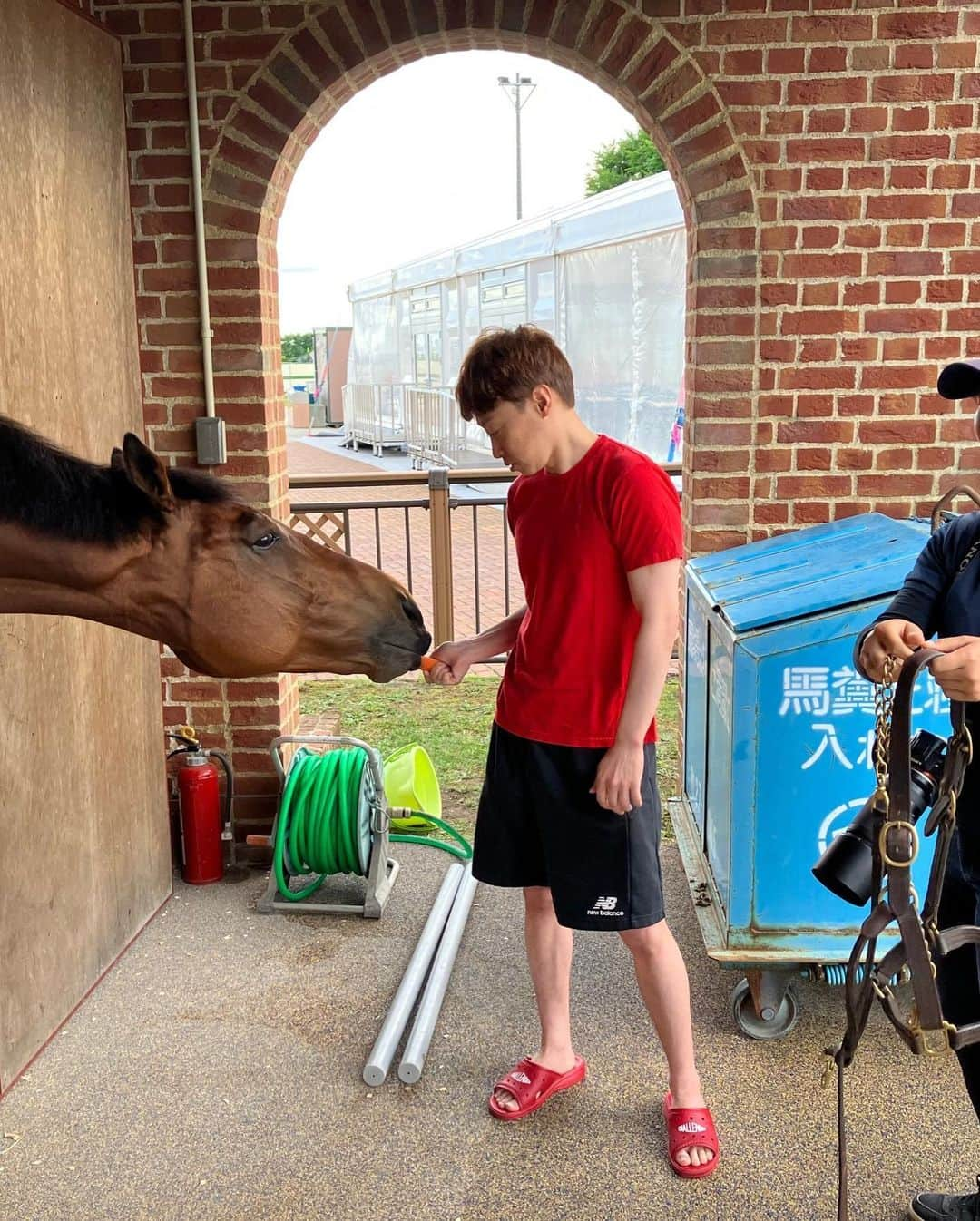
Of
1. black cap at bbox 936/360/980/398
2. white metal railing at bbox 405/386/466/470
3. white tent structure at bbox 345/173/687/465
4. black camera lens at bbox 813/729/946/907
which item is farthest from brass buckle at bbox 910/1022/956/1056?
white metal railing at bbox 405/386/466/470

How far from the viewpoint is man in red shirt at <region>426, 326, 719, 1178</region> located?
2418 mm

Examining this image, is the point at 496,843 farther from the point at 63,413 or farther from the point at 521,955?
the point at 63,413

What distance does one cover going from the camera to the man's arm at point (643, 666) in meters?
2.39

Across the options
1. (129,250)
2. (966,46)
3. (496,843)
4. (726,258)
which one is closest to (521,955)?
(496,843)

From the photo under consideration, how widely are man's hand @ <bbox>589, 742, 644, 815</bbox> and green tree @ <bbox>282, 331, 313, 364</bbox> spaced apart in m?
57.6

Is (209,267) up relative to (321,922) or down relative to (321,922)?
up

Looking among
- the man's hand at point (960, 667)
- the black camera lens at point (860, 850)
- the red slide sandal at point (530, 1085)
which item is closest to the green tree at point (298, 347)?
the red slide sandal at point (530, 1085)

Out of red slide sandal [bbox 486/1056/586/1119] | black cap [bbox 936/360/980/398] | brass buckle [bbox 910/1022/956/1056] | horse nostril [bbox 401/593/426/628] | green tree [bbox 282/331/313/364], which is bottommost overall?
red slide sandal [bbox 486/1056/586/1119]

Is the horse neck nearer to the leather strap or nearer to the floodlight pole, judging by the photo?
the leather strap

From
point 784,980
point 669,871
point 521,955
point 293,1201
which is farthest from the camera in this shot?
point 669,871

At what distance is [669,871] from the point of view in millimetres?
4461

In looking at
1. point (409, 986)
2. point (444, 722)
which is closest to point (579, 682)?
point (409, 986)

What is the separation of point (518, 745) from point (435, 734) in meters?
3.86

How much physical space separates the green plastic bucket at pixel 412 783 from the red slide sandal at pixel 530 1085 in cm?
171
